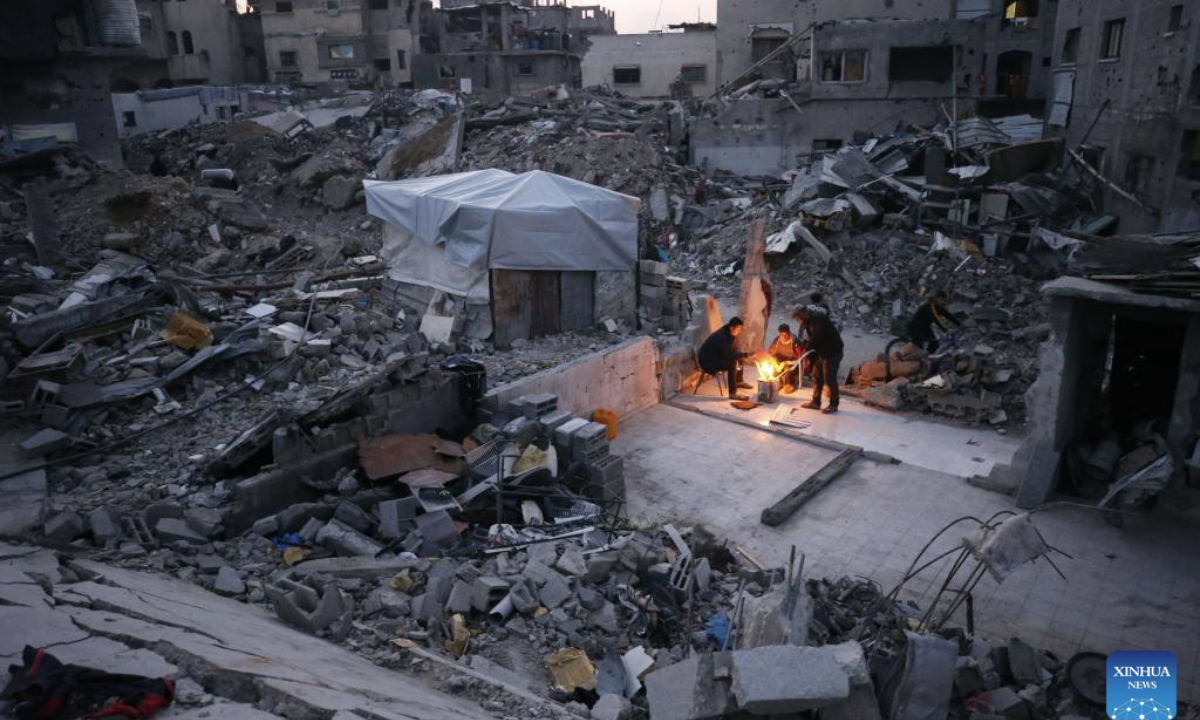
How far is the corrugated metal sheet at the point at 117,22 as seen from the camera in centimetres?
2173

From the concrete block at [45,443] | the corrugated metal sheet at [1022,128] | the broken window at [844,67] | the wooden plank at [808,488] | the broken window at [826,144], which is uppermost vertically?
the broken window at [844,67]

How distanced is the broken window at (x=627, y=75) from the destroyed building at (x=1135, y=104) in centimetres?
2286

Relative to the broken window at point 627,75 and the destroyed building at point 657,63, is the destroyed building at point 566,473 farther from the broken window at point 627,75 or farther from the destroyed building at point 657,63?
the broken window at point 627,75

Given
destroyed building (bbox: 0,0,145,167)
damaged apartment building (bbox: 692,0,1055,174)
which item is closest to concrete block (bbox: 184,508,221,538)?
destroyed building (bbox: 0,0,145,167)

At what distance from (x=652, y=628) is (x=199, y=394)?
6.16 m

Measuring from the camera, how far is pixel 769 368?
38.2 feet

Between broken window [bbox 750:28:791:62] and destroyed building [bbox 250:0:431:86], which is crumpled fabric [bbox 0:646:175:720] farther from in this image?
destroyed building [bbox 250:0:431:86]

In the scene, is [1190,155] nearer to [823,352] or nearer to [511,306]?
[823,352]

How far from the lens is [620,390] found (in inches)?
428

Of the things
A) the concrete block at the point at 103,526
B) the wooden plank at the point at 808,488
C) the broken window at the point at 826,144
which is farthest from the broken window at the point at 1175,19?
the concrete block at the point at 103,526

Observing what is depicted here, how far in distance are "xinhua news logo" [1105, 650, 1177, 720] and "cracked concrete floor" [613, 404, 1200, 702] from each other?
1.26 feet

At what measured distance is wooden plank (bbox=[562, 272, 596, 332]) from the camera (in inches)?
478

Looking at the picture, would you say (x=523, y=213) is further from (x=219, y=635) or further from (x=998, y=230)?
(x=998, y=230)

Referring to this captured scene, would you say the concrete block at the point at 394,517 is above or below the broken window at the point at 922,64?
below
